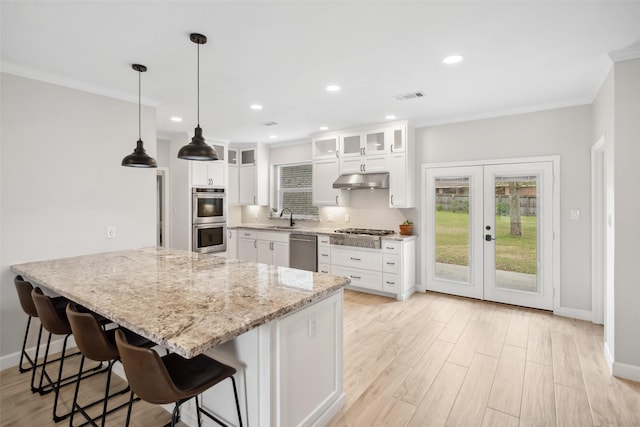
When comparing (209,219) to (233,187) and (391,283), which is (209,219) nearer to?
(233,187)

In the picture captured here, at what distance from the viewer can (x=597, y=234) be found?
3.68 meters

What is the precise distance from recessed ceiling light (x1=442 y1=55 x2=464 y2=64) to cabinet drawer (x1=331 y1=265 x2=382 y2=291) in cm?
301

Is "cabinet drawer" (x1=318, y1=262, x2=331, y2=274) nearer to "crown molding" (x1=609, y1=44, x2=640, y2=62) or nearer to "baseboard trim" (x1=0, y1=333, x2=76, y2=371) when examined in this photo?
"baseboard trim" (x1=0, y1=333, x2=76, y2=371)

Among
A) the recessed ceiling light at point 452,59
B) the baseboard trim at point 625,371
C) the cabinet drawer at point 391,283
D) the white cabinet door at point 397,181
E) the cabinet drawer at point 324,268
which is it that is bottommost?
the baseboard trim at point 625,371

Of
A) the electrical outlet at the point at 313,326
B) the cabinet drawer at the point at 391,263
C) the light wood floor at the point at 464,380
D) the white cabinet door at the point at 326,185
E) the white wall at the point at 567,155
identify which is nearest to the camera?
the electrical outlet at the point at 313,326

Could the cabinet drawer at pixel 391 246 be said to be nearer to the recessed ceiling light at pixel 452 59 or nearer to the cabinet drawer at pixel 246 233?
the recessed ceiling light at pixel 452 59

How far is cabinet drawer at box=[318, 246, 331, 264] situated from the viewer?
528 centimetres

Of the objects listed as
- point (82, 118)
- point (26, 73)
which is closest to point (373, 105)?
point (82, 118)

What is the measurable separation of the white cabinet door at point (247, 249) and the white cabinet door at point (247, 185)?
0.84 metres

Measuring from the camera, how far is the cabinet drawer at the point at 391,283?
15.3ft

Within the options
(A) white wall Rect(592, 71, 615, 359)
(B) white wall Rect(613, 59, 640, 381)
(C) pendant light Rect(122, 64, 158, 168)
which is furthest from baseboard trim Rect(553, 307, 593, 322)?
(C) pendant light Rect(122, 64, 158, 168)

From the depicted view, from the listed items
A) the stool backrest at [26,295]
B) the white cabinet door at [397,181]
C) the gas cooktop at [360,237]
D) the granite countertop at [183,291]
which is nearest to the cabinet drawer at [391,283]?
the gas cooktop at [360,237]

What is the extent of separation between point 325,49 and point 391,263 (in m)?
3.11

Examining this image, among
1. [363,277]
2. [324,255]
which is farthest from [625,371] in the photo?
[324,255]
